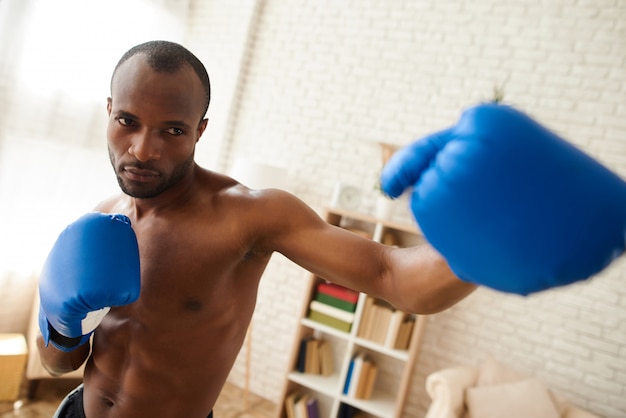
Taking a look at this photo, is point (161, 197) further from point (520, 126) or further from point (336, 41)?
point (336, 41)

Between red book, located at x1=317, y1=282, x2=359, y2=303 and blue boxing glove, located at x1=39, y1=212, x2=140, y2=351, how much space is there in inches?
81.1

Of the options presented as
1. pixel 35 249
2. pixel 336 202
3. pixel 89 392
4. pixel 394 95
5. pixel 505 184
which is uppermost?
pixel 394 95

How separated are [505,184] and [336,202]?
2.49 metres

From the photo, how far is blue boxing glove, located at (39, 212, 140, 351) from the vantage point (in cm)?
88

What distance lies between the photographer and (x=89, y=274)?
89cm

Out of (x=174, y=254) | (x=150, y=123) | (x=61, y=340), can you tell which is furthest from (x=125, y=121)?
(x=61, y=340)

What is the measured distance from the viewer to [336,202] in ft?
9.85

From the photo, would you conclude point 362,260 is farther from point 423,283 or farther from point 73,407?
point 73,407

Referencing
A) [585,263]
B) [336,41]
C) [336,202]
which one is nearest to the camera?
[585,263]

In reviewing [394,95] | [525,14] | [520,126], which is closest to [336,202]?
[394,95]

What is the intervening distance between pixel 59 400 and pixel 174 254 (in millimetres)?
2391

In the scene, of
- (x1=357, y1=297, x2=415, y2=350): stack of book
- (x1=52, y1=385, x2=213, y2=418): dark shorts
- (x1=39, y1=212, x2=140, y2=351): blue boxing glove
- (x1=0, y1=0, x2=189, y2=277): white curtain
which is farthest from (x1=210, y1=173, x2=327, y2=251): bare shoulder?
(x1=0, y1=0, x2=189, y2=277): white curtain

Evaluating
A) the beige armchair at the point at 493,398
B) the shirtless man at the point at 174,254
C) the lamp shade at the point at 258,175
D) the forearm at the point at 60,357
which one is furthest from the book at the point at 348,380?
the forearm at the point at 60,357

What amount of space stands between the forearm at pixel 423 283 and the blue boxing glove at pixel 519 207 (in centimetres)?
9
